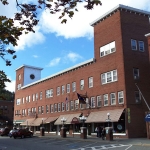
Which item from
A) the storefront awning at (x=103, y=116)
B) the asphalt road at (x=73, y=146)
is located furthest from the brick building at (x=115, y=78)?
the asphalt road at (x=73, y=146)

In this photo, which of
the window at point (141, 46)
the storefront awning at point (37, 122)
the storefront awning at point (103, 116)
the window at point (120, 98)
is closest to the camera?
the storefront awning at point (103, 116)

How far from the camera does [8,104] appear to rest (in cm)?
8900

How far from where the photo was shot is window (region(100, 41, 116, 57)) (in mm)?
36119

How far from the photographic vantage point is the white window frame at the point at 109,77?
115ft

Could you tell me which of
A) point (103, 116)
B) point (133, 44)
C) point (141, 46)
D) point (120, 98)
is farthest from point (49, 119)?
point (141, 46)

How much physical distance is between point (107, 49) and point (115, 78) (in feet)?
15.9

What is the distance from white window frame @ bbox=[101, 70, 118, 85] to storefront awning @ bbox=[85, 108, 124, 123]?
437 centimetres

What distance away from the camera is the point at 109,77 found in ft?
118

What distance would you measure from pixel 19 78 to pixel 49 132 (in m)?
24.9

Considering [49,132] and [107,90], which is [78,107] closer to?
[107,90]

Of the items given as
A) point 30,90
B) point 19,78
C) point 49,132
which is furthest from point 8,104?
point 49,132

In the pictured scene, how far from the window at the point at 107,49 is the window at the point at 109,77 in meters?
3.07

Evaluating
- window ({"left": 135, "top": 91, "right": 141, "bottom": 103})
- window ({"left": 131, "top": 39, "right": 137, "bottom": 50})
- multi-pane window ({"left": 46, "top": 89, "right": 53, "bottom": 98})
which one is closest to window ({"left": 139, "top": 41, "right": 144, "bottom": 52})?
window ({"left": 131, "top": 39, "right": 137, "bottom": 50})

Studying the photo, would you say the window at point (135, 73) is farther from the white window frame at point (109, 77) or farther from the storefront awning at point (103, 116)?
the storefront awning at point (103, 116)
